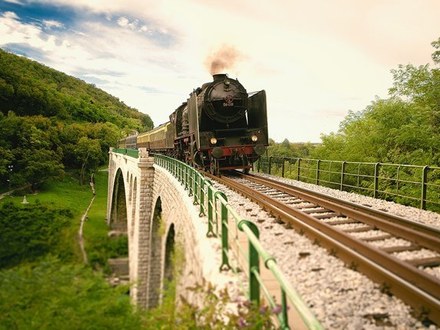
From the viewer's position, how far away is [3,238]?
25.4 m

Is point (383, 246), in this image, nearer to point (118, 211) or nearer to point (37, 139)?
point (118, 211)

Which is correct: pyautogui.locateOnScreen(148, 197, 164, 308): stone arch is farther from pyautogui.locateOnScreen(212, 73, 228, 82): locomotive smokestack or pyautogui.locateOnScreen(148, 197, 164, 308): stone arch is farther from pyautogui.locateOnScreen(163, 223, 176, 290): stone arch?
pyautogui.locateOnScreen(212, 73, 228, 82): locomotive smokestack

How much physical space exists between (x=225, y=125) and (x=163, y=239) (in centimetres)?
487

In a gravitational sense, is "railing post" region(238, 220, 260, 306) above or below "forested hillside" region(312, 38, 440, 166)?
below

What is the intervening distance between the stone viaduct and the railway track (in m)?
1.51

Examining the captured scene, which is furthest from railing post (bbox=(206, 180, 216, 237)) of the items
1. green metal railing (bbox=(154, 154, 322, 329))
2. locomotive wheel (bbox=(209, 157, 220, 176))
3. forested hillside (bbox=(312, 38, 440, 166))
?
forested hillside (bbox=(312, 38, 440, 166))

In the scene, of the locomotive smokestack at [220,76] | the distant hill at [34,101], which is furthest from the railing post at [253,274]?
the distant hill at [34,101]

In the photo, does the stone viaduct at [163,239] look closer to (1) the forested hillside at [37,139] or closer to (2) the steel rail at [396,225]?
(2) the steel rail at [396,225]

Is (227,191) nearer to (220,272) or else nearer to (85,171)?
(220,272)

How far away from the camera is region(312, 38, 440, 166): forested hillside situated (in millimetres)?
14383

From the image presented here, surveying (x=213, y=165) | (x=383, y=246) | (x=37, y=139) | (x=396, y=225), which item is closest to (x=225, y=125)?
(x=213, y=165)

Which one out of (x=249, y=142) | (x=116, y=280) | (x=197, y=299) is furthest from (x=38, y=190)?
(x=197, y=299)

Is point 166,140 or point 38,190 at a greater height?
point 166,140

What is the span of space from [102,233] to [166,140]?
24089mm
